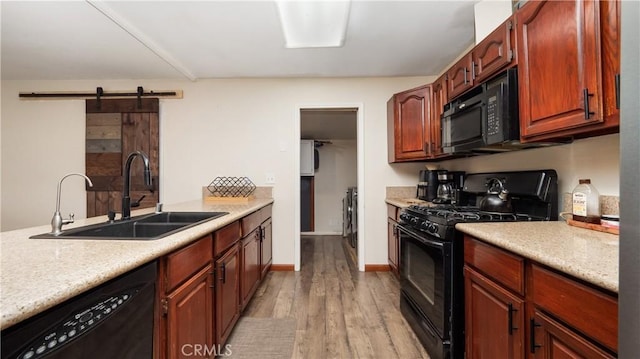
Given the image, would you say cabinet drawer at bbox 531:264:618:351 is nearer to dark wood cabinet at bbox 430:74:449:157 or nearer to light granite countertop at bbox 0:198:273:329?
light granite countertop at bbox 0:198:273:329

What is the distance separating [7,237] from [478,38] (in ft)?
9.14

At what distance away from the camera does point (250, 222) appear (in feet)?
7.39

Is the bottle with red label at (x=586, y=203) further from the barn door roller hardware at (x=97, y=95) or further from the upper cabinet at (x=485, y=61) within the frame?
the barn door roller hardware at (x=97, y=95)

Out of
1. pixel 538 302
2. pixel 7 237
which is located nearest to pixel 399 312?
pixel 538 302

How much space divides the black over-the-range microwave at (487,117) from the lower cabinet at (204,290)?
169cm

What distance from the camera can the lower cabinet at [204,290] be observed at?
1054mm

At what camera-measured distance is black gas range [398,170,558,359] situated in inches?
57.8

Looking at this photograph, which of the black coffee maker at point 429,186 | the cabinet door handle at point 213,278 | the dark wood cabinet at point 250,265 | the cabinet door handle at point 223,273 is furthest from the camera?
the black coffee maker at point 429,186

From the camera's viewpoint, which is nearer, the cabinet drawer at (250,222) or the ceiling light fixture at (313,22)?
the ceiling light fixture at (313,22)

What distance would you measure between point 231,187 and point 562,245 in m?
2.95

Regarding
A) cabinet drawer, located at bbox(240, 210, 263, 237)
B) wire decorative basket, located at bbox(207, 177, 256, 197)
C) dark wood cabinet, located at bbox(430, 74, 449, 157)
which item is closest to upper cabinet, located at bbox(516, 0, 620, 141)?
dark wood cabinet, located at bbox(430, 74, 449, 157)

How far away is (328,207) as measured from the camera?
561 cm

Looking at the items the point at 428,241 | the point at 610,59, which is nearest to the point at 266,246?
the point at 428,241

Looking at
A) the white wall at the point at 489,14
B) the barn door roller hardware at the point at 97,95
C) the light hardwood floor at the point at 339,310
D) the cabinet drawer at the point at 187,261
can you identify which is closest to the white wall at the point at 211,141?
the barn door roller hardware at the point at 97,95
